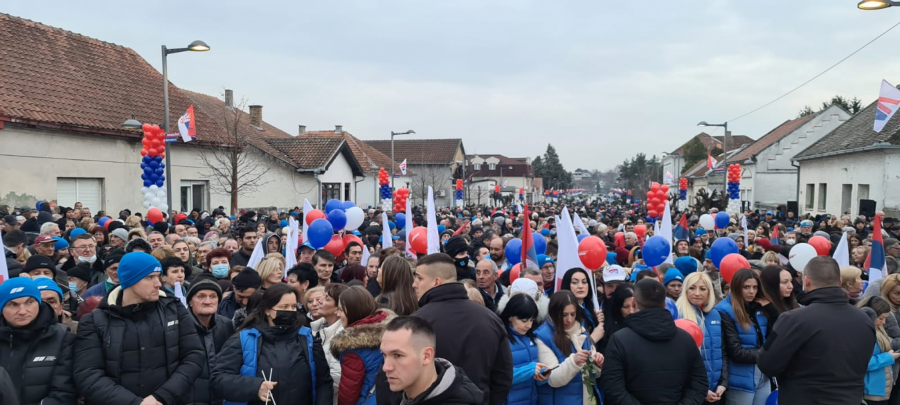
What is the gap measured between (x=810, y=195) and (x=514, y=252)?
26.6 meters

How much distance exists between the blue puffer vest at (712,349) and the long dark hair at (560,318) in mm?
1225

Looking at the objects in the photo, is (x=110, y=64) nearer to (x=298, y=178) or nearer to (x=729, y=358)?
(x=298, y=178)

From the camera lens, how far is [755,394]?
5305 mm

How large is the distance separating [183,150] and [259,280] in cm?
1778

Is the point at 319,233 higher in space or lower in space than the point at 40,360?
higher

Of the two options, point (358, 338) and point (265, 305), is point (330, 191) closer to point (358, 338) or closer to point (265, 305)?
point (265, 305)

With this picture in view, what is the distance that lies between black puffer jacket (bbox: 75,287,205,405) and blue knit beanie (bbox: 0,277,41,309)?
35 cm

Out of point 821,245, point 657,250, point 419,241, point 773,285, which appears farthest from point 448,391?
point 821,245

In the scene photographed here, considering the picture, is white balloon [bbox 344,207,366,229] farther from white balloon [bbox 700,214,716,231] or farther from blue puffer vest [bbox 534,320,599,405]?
white balloon [bbox 700,214,716,231]

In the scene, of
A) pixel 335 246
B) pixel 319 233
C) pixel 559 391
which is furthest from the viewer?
pixel 335 246

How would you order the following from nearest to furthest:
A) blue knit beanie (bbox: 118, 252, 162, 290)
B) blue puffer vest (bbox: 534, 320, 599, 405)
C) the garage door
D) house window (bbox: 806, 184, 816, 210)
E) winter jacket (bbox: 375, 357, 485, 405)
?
winter jacket (bbox: 375, 357, 485, 405) → blue knit beanie (bbox: 118, 252, 162, 290) → blue puffer vest (bbox: 534, 320, 599, 405) → the garage door → house window (bbox: 806, 184, 816, 210)

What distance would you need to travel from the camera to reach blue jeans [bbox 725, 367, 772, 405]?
5.25m

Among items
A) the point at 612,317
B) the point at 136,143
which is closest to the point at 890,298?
the point at 612,317

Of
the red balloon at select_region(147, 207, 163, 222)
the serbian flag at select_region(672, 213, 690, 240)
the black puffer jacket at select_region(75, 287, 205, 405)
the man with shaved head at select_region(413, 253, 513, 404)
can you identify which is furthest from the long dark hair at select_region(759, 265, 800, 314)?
the red balloon at select_region(147, 207, 163, 222)
